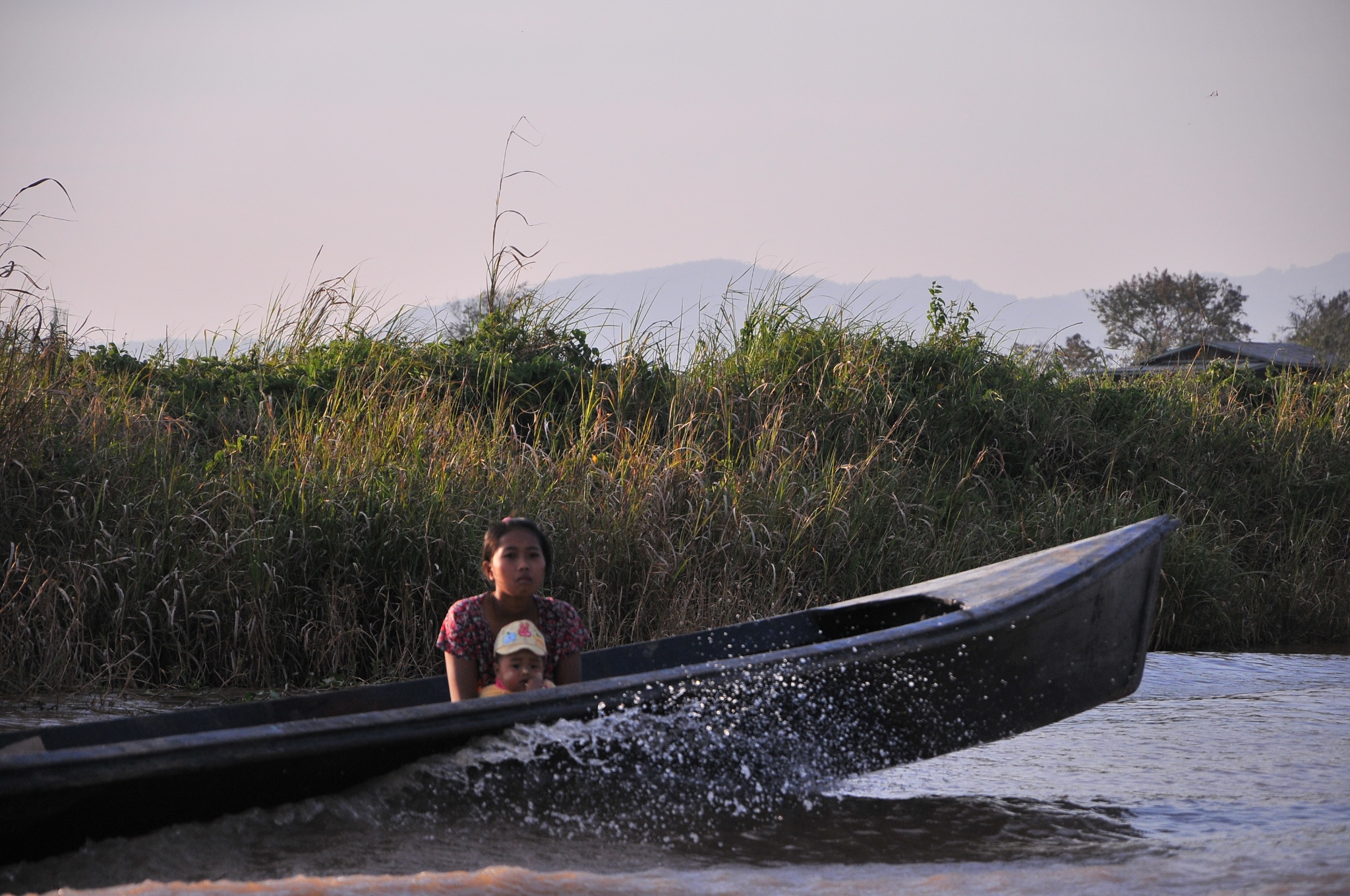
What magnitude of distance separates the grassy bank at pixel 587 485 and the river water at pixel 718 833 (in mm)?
2190

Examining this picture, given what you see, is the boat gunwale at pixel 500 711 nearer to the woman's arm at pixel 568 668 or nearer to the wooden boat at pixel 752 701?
the wooden boat at pixel 752 701

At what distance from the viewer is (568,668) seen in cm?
394

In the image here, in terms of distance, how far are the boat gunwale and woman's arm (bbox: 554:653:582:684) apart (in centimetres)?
65

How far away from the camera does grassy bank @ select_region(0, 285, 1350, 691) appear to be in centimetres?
555

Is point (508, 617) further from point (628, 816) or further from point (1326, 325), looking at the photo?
point (1326, 325)

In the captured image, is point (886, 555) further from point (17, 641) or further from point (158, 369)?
point (158, 369)

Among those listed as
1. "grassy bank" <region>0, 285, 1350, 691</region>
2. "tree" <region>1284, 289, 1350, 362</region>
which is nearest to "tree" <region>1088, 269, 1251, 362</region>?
"tree" <region>1284, 289, 1350, 362</region>

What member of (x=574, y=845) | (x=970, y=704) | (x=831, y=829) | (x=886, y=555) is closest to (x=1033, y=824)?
(x=970, y=704)

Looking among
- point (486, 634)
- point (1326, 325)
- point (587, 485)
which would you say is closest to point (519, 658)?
point (486, 634)

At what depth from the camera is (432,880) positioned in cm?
291

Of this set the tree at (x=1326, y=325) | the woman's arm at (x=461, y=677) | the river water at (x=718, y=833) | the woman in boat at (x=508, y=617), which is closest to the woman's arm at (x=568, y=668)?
the woman in boat at (x=508, y=617)

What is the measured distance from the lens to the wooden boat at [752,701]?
2.63 metres

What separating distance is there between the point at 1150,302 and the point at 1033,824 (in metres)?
42.1

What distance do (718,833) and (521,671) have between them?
82 centimetres
